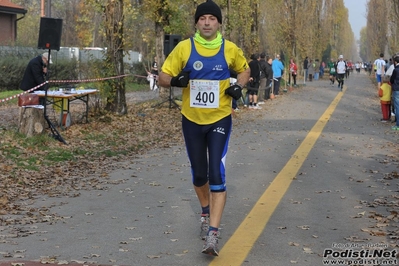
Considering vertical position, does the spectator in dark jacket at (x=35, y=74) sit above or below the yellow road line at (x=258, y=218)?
above

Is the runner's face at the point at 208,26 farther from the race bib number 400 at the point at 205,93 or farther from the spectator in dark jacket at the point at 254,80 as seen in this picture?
the spectator in dark jacket at the point at 254,80

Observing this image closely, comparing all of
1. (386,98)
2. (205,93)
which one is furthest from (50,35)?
(386,98)

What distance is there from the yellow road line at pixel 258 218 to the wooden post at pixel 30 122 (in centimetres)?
512

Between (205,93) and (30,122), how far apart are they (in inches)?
352

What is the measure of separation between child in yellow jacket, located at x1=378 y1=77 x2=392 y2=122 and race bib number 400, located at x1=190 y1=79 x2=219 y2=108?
1596cm

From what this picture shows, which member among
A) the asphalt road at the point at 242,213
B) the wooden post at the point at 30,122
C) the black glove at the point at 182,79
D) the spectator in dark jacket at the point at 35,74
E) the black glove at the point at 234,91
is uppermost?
the black glove at the point at 182,79

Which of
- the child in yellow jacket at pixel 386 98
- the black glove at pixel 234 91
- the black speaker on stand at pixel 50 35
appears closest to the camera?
the black glove at pixel 234 91

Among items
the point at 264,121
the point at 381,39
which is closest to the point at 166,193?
the point at 264,121

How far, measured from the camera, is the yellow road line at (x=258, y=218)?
21.0 feet

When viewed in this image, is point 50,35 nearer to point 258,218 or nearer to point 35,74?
point 35,74

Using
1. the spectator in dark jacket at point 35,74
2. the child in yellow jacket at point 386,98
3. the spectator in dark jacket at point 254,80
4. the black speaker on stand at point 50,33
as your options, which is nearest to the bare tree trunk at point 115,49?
the spectator in dark jacket at point 35,74

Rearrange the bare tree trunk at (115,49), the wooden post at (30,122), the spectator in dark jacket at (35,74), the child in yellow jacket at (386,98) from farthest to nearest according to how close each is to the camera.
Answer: the child in yellow jacket at (386,98), the bare tree trunk at (115,49), the spectator in dark jacket at (35,74), the wooden post at (30,122)

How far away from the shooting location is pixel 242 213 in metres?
8.27

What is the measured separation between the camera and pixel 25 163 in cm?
1228
